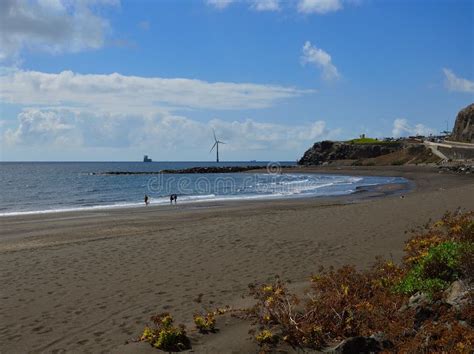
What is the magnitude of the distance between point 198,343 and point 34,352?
8.43ft

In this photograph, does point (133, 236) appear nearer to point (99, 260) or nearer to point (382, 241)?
point (99, 260)

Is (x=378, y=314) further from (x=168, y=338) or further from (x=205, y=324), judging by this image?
(x=168, y=338)

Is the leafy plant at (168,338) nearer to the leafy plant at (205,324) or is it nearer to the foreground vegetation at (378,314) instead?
the foreground vegetation at (378,314)

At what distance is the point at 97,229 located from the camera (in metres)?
21.2

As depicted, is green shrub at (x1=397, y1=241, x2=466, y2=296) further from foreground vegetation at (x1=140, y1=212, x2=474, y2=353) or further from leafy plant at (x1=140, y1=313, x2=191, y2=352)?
leafy plant at (x1=140, y1=313, x2=191, y2=352)

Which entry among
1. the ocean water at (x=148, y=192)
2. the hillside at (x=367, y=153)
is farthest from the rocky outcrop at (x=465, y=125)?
the ocean water at (x=148, y=192)

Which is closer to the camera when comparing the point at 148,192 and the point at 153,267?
the point at 153,267

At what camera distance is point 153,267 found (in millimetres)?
12008

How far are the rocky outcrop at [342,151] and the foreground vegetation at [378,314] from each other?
11492 cm

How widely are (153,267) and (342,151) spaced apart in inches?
4937

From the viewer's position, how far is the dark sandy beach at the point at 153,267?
7715mm

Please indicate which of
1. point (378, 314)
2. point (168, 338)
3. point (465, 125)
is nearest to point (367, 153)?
point (465, 125)

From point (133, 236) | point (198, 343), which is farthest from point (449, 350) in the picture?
point (133, 236)

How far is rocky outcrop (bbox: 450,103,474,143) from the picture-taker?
96.7 metres
